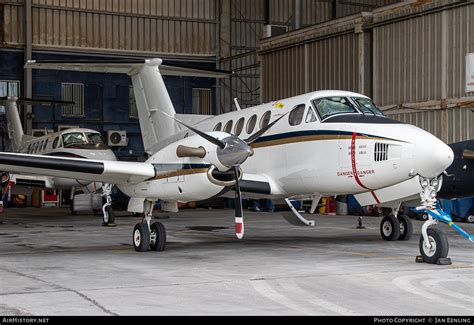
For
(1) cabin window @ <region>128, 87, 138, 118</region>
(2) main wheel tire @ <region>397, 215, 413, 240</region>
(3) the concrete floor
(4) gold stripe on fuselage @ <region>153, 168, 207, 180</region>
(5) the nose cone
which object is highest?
(1) cabin window @ <region>128, 87, 138, 118</region>

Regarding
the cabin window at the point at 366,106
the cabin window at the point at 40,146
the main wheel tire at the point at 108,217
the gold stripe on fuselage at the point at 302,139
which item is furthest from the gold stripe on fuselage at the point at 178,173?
the cabin window at the point at 40,146

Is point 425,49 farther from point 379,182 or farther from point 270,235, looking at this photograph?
point 379,182

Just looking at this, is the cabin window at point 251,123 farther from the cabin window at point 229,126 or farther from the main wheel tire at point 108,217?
the main wheel tire at point 108,217

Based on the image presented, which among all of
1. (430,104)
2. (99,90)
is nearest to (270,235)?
(430,104)

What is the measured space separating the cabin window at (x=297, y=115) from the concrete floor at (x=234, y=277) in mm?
2624

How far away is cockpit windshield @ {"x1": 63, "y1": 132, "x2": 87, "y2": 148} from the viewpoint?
27.8 meters

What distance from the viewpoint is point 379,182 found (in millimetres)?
13211

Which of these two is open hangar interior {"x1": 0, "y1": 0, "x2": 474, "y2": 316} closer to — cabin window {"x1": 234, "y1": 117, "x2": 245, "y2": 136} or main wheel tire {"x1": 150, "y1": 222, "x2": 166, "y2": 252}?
main wheel tire {"x1": 150, "y1": 222, "x2": 166, "y2": 252}

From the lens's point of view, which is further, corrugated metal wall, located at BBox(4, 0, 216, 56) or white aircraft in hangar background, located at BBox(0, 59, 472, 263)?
corrugated metal wall, located at BBox(4, 0, 216, 56)

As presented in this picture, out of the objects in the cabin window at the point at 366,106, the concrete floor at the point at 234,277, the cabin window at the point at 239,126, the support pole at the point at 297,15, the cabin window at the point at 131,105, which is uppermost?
the support pole at the point at 297,15

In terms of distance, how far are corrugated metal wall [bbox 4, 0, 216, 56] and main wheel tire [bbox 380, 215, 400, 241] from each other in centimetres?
2726

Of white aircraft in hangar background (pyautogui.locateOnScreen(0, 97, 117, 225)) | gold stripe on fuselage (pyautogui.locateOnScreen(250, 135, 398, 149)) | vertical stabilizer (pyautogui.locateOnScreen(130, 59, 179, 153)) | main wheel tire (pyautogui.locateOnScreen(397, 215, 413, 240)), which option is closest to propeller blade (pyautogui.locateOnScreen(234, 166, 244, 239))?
gold stripe on fuselage (pyautogui.locateOnScreen(250, 135, 398, 149))

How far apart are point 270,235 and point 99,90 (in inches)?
956

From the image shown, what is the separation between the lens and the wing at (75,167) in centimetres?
1350
